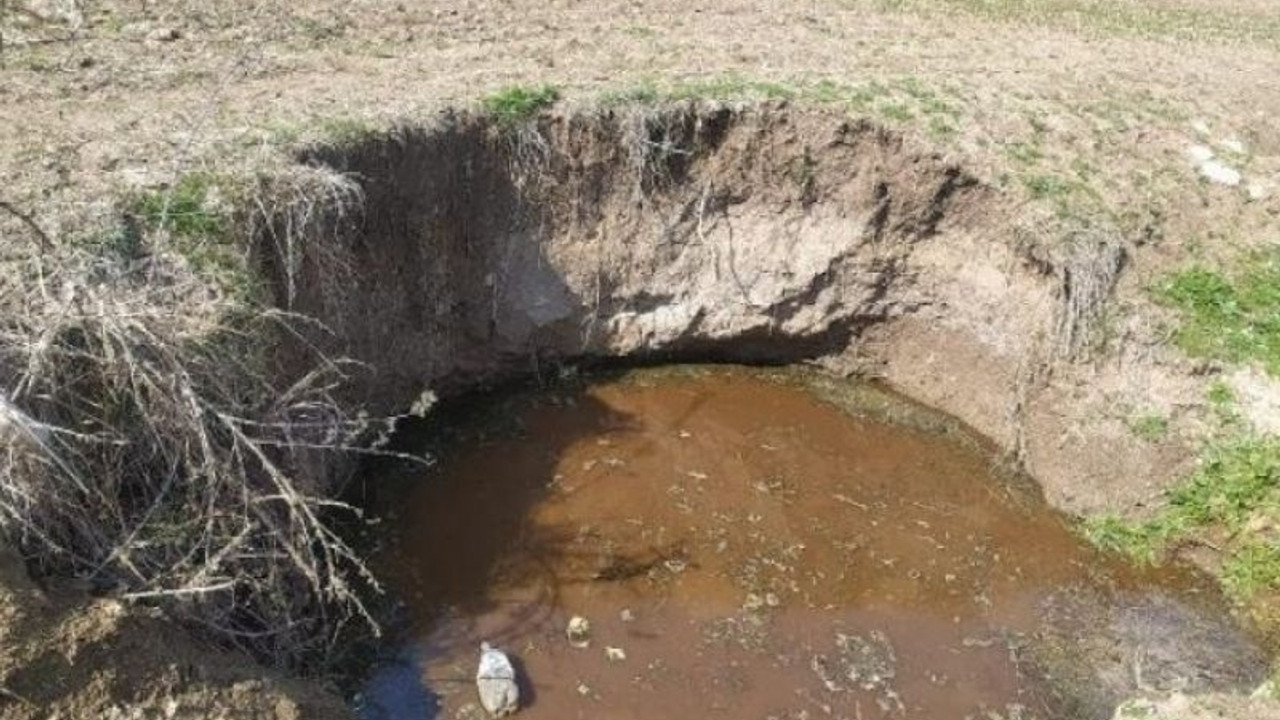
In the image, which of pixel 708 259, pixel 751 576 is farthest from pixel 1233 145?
pixel 751 576

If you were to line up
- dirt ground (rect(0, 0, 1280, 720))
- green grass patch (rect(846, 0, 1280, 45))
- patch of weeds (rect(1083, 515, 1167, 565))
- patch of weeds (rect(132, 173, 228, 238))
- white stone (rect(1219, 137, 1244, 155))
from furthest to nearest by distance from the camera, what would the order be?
green grass patch (rect(846, 0, 1280, 45)) < white stone (rect(1219, 137, 1244, 155)) < patch of weeds (rect(1083, 515, 1167, 565)) < dirt ground (rect(0, 0, 1280, 720)) < patch of weeds (rect(132, 173, 228, 238))

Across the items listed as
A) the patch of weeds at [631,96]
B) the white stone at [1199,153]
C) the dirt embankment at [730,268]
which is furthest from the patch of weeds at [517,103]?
the white stone at [1199,153]

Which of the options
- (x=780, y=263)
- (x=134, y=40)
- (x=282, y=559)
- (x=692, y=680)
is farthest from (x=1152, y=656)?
(x=134, y=40)

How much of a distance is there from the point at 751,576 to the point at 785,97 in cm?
392

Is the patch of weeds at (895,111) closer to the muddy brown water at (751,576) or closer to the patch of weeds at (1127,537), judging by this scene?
the muddy brown water at (751,576)

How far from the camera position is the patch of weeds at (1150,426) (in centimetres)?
828

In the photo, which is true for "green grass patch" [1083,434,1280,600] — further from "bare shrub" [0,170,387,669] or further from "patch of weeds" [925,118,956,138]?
"bare shrub" [0,170,387,669]

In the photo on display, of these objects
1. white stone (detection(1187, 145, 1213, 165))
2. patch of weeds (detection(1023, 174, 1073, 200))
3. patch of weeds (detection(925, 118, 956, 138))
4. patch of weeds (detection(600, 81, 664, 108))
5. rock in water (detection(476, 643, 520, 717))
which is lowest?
rock in water (detection(476, 643, 520, 717))

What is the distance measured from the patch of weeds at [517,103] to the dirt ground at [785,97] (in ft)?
0.49

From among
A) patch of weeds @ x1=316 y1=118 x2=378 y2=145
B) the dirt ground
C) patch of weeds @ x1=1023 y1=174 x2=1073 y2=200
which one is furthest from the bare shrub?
patch of weeds @ x1=1023 y1=174 x2=1073 y2=200

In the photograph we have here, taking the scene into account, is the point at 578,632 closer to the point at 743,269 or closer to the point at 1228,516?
the point at 743,269

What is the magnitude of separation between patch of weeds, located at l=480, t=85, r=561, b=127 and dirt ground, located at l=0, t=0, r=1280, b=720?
0.15m

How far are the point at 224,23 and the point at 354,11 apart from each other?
111 centimetres

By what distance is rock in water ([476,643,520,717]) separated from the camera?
6.34 meters
